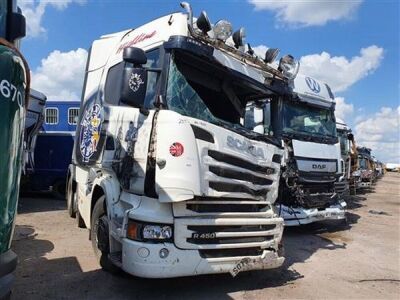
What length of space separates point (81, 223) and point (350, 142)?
11780 mm

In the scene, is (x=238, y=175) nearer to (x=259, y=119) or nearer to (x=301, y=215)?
(x=259, y=119)

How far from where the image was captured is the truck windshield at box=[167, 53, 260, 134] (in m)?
4.75

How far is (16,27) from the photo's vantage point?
11.3ft

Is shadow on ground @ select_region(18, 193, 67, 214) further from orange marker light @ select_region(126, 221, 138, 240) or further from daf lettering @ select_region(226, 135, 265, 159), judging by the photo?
daf lettering @ select_region(226, 135, 265, 159)

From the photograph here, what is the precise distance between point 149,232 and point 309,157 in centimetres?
506

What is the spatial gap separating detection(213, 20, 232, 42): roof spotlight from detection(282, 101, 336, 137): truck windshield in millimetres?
3296

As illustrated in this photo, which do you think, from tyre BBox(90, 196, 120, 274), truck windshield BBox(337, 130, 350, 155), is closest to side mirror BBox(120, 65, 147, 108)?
tyre BBox(90, 196, 120, 274)

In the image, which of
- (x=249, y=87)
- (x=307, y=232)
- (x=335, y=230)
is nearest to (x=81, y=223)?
(x=249, y=87)

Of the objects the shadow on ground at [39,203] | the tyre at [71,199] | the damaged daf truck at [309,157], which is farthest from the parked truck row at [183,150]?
the shadow on ground at [39,203]

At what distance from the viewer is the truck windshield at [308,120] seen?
856 centimetres

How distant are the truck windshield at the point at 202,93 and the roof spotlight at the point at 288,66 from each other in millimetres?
802

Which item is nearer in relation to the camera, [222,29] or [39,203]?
[222,29]

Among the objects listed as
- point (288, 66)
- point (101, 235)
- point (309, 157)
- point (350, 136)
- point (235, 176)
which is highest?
point (288, 66)

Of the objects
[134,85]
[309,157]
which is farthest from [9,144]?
[309,157]
